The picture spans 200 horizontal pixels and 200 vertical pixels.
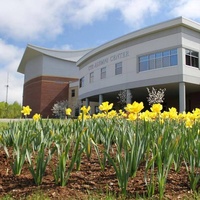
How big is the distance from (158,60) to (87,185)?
2284 cm

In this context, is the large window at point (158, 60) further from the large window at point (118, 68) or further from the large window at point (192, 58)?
the large window at point (118, 68)

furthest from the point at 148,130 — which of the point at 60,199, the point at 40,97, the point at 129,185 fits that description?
the point at 40,97

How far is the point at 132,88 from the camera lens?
26156 millimetres

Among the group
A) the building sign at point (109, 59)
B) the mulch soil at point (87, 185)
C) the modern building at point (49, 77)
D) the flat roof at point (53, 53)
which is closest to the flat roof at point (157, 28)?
the building sign at point (109, 59)

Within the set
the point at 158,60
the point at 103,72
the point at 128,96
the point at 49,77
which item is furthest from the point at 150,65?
the point at 49,77

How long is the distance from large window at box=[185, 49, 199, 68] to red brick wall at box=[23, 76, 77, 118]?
29.2 meters

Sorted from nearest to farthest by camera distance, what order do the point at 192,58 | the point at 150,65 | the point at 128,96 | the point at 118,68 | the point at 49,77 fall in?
the point at 192,58 < the point at 150,65 < the point at 128,96 < the point at 118,68 < the point at 49,77

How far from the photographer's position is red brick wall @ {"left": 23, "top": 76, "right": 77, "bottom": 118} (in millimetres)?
48469

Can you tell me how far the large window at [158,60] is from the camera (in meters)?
23.4

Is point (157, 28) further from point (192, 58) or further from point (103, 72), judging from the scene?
point (103, 72)

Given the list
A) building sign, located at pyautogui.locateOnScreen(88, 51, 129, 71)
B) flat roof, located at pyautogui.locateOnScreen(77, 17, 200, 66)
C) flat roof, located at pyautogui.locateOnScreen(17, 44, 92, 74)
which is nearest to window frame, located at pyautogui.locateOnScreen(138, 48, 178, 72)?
flat roof, located at pyautogui.locateOnScreen(77, 17, 200, 66)

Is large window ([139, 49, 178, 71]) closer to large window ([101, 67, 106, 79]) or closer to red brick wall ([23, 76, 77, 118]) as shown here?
large window ([101, 67, 106, 79])

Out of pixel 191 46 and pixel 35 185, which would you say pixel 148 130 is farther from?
pixel 191 46

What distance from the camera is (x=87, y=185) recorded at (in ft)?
8.50
